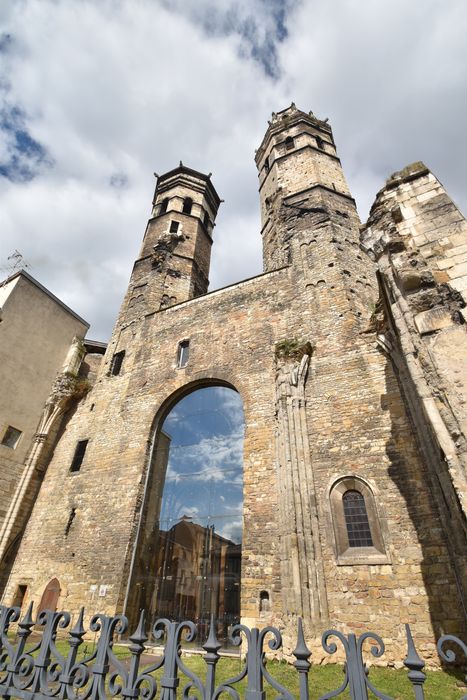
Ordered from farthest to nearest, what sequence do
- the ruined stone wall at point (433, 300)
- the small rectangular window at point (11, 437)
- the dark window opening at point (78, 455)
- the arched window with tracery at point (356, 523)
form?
the small rectangular window at point (11, 437) < the dark window opening at point (78, 455) < the arched window with tracery at point (356, 523) < the ruined stone wall at point (433, 300)

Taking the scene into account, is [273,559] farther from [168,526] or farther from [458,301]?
[458,301]

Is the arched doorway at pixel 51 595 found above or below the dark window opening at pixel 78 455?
below

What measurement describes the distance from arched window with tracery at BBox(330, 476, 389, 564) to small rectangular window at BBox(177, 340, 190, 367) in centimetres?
633

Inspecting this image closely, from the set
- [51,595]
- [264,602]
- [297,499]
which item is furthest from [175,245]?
[264,602]

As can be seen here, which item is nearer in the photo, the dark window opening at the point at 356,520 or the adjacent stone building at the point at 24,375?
the dark window opening at the point at 356,520

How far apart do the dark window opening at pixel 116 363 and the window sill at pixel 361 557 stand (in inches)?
376

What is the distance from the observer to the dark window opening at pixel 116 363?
13.5 metres

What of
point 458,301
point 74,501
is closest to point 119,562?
point 74,501

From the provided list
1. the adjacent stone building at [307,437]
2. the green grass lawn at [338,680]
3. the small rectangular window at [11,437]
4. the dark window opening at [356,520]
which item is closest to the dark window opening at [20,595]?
the adjacent stone building at [307,437]

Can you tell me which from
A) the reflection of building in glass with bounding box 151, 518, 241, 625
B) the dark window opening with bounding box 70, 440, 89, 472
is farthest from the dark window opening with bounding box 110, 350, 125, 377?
the reflection of building in glass with bounding box 151, 518, 241, 625

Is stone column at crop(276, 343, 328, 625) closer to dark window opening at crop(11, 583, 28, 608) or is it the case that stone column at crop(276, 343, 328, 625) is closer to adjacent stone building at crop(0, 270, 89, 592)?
dark window opening at crop(11, 583, 28, 608)

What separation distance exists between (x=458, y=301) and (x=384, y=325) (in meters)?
4.45

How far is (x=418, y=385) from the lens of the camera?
422 cm

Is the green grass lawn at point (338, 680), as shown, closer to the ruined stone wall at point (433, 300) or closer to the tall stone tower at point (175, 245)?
the ruined stone wall at point (433, 300)
